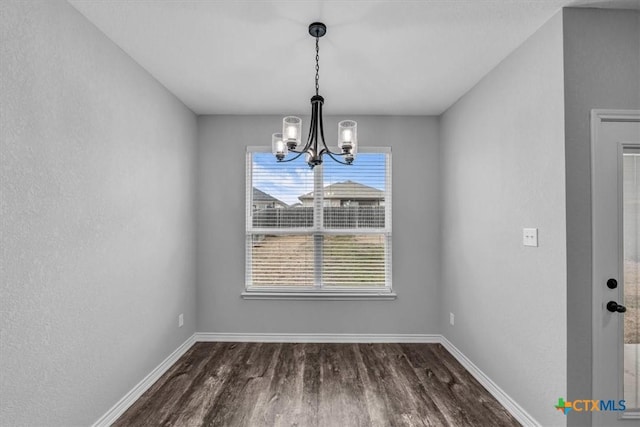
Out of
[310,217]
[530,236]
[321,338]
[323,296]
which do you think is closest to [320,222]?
[310,217]

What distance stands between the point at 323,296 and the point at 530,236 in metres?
2.21

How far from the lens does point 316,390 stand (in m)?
2.68

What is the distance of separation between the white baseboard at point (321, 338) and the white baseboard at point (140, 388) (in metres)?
0.32

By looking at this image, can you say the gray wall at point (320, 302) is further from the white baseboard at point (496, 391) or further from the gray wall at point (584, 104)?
the gray wall at point (584, 104)

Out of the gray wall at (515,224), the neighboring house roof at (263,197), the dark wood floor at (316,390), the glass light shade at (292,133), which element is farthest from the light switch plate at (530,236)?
the neighboring house roof at (263,197)

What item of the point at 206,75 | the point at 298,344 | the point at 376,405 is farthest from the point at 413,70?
the point at 298,344

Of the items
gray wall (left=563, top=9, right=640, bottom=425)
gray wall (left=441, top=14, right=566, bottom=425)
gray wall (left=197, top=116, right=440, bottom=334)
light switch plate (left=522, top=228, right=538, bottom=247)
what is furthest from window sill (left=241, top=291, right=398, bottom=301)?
gray wall (left=563, top=9, right=640, bottom=425)

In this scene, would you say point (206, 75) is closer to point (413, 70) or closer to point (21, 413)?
point (413, 70)

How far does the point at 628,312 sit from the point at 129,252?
11.0 feet

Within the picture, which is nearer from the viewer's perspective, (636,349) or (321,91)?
(636,349)

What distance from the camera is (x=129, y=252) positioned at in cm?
249

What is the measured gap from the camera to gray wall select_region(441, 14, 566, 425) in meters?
2.00

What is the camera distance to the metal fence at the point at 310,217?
3846mm

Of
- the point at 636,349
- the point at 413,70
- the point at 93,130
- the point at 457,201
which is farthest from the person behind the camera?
the point at 457,201
